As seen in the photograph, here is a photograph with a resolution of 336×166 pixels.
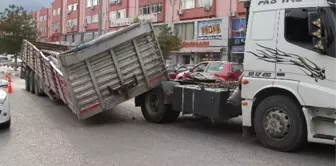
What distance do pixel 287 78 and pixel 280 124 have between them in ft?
2.47

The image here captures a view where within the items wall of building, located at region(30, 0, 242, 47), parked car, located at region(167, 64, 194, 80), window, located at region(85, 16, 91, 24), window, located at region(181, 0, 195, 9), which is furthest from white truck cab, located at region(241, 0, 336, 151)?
window, located at region(85, 16, 91, 24)

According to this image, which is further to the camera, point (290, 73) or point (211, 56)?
point (211, 56)

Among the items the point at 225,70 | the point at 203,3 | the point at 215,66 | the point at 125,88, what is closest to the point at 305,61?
the point at 125,88

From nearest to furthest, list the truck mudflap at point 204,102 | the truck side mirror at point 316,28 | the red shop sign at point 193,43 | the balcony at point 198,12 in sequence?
the truck side mirror at point 316,28 < the truck mudflap at point 204,102 < the balcony at point 198,12 < the red shop sign at point 193,43

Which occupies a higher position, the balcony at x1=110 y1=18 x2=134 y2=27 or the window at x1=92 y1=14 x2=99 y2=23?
the window at x1=92 y1=14 x2=99 y2=23

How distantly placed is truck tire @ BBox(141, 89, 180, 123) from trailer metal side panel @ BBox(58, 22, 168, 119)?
0.31 metres

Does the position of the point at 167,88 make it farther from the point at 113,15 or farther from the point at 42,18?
the point at 42,18

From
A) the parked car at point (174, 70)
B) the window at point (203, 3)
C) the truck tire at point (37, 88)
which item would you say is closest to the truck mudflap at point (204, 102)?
the parked car at point (174, 70)

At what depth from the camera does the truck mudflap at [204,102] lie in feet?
25.1

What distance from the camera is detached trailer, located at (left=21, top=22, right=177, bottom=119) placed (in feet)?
29.1

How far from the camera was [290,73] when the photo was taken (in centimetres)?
644

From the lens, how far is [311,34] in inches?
232

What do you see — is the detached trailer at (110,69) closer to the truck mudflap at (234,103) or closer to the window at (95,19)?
the truck mudflap at (234,103)

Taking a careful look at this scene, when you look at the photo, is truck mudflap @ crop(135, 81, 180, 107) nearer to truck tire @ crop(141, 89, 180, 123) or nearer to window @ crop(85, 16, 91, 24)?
truck tire @ crop(141, 89, 180, 123)
